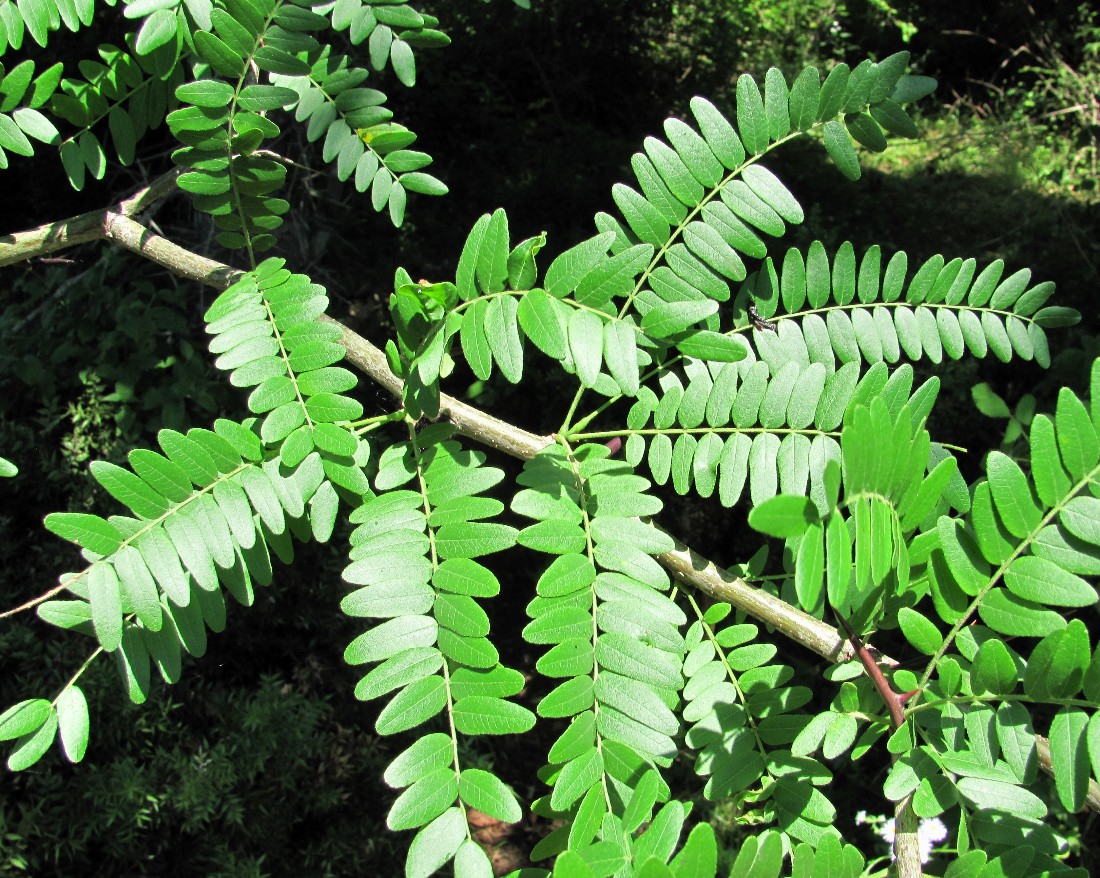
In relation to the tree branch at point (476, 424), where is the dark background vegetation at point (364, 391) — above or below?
below

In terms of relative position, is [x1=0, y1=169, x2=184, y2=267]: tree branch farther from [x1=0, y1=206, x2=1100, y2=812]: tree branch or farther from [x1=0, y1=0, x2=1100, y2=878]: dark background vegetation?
[x1=0, y1=0, x2=1100, y2=878]: dark background vegetation

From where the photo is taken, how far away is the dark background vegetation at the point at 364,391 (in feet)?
7.25

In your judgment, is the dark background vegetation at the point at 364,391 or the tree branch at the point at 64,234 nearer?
the tree branch at the point at 64,234

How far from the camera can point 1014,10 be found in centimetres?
502

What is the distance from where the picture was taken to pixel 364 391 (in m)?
2.36

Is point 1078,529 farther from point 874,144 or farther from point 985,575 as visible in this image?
point 874,144

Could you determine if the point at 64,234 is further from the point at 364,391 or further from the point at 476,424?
the point at 364,391

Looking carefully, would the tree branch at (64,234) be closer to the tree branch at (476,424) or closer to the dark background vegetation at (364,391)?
the tree branch at (476,424)

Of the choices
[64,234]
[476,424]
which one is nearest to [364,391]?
[64,234]

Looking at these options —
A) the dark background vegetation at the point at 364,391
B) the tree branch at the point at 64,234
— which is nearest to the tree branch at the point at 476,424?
the tree branch at the point at 64,234

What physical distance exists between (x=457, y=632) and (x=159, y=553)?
11.1 inches

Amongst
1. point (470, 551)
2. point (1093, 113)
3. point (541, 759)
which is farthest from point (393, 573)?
point (1093, 113)

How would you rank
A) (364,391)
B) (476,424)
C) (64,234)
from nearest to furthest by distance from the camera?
1. (476,424)
2. (64,234)
3. (364,391)

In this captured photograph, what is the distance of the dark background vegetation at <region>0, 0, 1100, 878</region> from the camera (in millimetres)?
2209
